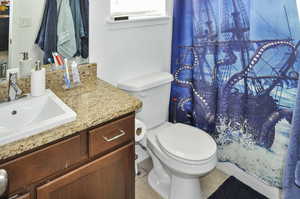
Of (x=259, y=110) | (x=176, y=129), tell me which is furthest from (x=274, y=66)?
(x=176, y=129)

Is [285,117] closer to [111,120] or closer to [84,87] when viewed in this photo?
[111,120]

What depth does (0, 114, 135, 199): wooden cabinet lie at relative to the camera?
3.50 ft

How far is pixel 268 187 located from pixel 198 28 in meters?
1.23

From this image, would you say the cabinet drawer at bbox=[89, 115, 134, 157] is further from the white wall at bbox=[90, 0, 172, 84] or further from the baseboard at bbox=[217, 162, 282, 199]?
the baseboard at bbox=[217, 162, 282, 199]

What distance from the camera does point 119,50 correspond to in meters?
1.85

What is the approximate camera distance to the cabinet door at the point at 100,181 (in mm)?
1184

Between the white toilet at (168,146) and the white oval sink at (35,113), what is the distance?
0.61 m

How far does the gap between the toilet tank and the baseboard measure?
622 mm

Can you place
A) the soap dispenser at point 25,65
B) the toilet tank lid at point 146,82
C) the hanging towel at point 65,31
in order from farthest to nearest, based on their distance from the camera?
the toilet tank lid at point 146,82, the hanging towel at point 65,31, the soap dispenser at point 25,65

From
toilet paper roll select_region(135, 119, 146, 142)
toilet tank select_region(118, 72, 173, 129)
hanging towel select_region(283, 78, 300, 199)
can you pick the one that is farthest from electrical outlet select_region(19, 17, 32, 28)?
hanging towel select_region(283, 78, 300, 199)

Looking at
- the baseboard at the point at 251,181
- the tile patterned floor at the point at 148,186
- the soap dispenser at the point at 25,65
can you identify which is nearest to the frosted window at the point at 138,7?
the soap dispenser at the point at 25,65

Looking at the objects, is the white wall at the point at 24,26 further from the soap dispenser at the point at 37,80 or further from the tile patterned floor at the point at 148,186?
the tile patterned floor at the point at 148,186

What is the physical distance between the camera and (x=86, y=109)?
51.4 inches

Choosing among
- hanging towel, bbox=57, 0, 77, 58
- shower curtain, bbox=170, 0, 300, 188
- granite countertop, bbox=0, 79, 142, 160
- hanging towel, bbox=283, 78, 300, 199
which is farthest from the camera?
shower curtain, bbox=170, 0, 300, 188
